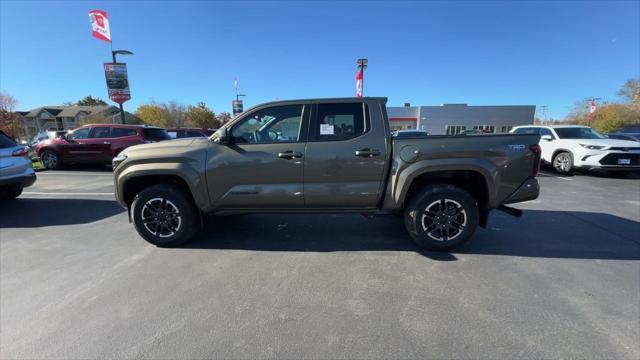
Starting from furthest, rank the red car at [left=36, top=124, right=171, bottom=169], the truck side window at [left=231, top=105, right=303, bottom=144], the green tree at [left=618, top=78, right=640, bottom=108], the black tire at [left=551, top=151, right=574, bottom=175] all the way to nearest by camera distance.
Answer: the green tree at [left=618, top=78, right=640, bottom=108]
the red car at [left=36, top=124, right=171, bottom=169]
the black tire at [left=551, top=151, right=574, bottom=175]
the truck side window at [left=231, top=105, right=303, bottom=144]

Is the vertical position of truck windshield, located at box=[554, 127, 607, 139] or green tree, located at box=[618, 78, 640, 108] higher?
green tree, located at box=[618, 78, 640, 108]

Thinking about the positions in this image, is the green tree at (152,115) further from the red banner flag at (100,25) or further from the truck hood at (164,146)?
the truck hood at (164,146)

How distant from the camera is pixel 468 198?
328cm

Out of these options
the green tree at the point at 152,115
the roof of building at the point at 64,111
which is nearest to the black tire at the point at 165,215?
the green tree at the point at 152,115

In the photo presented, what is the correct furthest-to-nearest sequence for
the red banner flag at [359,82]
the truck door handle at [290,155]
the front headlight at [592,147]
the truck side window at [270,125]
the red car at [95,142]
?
the red banner flag at [359,82], the red car at [95,142], the front headlight at [592,147], the truck side window at [270,125], the truck door handle at [290,155]

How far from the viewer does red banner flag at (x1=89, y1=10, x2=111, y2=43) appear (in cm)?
1342

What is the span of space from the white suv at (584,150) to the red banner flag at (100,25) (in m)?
18.6

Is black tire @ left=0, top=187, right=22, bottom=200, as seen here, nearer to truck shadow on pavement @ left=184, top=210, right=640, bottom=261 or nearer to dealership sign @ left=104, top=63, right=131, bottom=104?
truck shadow on pavement @ left=184, top=210, right=640, bottom=261

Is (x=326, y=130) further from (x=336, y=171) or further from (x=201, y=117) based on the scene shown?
(x=201, y=117)

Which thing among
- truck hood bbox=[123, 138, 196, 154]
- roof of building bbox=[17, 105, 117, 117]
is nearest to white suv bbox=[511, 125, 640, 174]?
truck hood bbox=[123, 138, 196, 154]

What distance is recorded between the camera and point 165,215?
11.9 ft

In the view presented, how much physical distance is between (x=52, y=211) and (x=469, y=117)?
1841 inches

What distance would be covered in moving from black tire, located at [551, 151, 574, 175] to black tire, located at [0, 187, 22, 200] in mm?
14847

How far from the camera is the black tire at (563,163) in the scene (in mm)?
8727
